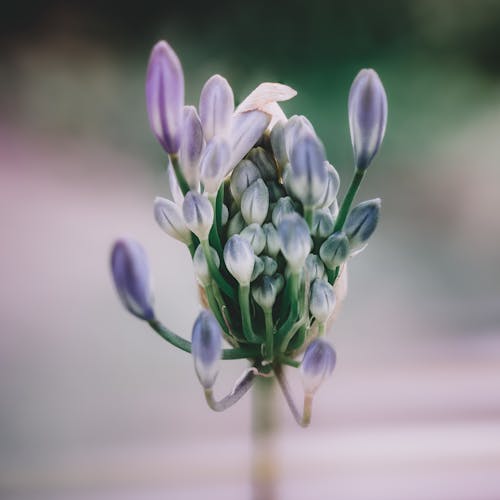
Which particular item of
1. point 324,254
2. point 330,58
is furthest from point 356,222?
point 330,58

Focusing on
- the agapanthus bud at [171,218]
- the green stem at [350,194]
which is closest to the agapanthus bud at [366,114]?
the green stem at [350,194]

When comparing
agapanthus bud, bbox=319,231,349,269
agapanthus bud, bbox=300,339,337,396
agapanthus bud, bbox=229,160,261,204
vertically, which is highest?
agapanthus bud, bbox=229,160,261,204

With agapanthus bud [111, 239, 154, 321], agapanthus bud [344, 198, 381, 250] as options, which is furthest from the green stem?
agapanthus bud [111, 239, 154, 321]

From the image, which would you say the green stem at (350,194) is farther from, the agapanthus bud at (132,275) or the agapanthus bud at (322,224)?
the agapanthus bud at (132,275)

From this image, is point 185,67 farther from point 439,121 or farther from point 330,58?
point 439,121

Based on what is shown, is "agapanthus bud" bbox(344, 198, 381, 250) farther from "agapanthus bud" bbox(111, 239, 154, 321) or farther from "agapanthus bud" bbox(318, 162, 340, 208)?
"agapanthus bud" bbox(111, 239, 154, 321)

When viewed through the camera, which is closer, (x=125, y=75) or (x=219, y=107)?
(x=219, y=107)

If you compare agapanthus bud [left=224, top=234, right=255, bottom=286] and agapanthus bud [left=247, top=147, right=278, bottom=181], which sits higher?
agapanthus bud [left=247, top=147, right=278, bottom=181]
